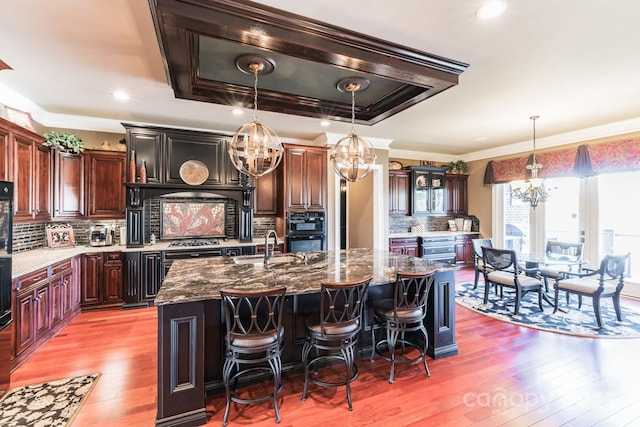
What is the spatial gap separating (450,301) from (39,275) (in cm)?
426

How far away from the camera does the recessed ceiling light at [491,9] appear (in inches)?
76.1

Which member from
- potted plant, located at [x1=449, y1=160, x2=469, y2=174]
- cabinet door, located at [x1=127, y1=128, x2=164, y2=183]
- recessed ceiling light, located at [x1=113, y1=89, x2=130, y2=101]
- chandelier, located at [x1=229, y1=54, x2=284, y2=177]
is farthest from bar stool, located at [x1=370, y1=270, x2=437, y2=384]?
potted plant, located at [x1=449, y1=160, x2=469, y2=174]

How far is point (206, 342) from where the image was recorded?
2289mm

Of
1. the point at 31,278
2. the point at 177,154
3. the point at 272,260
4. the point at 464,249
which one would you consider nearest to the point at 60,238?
the point at 31,278

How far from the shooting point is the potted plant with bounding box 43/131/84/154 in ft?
12.8

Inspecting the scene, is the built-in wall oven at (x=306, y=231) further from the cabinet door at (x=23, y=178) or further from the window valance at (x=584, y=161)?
the window valance at (x=584, y=161)

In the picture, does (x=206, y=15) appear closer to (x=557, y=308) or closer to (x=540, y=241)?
(x=557, y=308)

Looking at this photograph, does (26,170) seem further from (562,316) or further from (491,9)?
(562,316)

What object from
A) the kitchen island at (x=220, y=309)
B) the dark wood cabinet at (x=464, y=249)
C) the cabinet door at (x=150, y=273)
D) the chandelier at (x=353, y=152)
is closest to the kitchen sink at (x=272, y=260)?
the kitchen island at (x=220, y=309)

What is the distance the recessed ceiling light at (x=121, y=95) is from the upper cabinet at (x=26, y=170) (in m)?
1.03

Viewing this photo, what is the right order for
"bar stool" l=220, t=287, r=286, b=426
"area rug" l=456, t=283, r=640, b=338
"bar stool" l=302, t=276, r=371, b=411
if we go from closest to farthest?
1. "bar stool" l=220, t=287, r=286, b=426
2. "bar stool" l=302, t=276, r=371, b=411
3. "area rug" l=456, t=283, r=640, b=338

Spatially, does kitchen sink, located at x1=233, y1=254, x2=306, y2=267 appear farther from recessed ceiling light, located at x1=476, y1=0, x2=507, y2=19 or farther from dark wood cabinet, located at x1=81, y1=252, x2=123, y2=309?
recessed ceiling light, located at x1=476, y1=0, x2=507, y2=19

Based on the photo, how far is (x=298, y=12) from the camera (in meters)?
2.02

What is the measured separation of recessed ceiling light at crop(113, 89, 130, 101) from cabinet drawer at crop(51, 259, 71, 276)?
7.02ft
